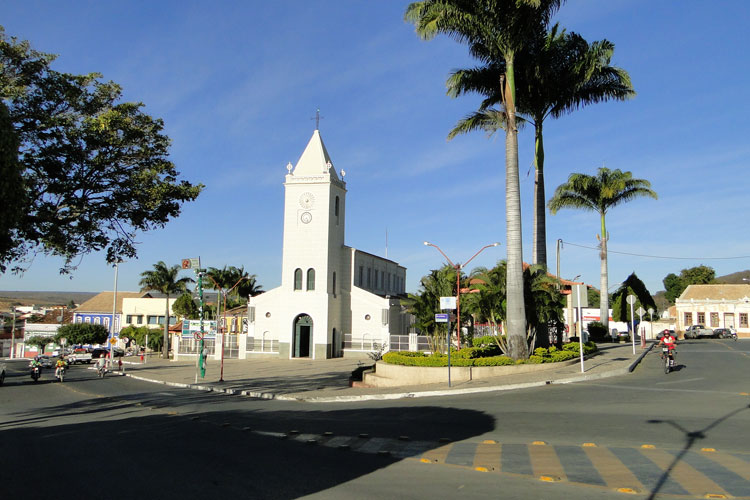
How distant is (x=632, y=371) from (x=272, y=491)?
18.8 metres

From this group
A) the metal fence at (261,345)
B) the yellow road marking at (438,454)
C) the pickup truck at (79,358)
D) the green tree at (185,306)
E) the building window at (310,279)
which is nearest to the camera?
the yellow road marking at (438,454)

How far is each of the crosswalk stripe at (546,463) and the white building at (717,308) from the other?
72.1 metres

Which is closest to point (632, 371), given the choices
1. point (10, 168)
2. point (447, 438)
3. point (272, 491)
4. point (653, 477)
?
point (447, 438)

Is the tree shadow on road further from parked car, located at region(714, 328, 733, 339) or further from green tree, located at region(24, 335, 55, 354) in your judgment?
green tree, located at region(24, 335, 55, 354)

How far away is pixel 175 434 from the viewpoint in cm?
1256

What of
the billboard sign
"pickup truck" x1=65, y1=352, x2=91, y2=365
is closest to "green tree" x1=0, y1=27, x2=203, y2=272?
the billboard sign

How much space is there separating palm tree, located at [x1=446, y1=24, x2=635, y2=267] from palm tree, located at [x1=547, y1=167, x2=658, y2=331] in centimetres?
1845

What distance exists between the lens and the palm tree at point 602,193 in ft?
156

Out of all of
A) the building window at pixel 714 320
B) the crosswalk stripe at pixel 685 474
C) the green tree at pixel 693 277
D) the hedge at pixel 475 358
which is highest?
the green tree at pixel 693 277

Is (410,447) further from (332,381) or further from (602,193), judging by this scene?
(602,193)

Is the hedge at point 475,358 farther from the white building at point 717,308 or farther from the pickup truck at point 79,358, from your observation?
the white building at point 717,308

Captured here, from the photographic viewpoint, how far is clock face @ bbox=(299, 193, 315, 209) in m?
48.0

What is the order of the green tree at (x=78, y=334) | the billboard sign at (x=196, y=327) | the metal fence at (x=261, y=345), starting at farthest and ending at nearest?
the green tree at (x=78, y=334) → the metal fence at (x=261, y=345) → the billboard sign at (x=196, y=327)

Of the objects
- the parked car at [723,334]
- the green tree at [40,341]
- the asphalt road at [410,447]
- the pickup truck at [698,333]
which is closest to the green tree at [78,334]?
the green tree at [40,341]
